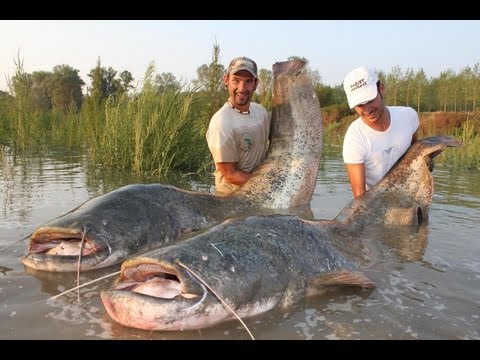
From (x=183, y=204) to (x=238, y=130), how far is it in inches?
56.1

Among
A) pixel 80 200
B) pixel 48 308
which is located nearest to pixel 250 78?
pixel 80 200

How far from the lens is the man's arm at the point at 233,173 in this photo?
5.18 metres

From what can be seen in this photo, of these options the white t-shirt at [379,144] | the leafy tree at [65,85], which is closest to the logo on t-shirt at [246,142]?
the white t-shirt at [379,144]

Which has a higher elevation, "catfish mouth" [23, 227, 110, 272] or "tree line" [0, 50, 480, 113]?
"tree line" [0, 50, 480, 113]

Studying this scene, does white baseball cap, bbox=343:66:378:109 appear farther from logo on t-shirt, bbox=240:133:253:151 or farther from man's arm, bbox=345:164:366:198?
logo on t-shirt, bbox=240:133:253:151

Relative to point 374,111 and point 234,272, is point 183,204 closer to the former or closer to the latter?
point 234,272

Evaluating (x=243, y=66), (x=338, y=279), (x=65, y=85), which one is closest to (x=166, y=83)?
(x=243, y=66)

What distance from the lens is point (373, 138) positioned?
4.82 metres

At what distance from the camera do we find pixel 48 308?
9.33 ft

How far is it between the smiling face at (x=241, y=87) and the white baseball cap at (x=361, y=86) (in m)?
1.07

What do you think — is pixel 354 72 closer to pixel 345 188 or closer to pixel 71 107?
pixel 345 188

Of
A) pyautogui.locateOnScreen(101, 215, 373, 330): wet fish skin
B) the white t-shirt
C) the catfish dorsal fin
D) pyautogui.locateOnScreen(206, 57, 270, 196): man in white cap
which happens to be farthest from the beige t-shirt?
the catfish dorsal fin

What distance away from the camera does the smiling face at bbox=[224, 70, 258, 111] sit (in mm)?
5234

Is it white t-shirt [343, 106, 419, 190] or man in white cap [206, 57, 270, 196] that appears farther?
man in white cap [206, 57, 270, 196]
